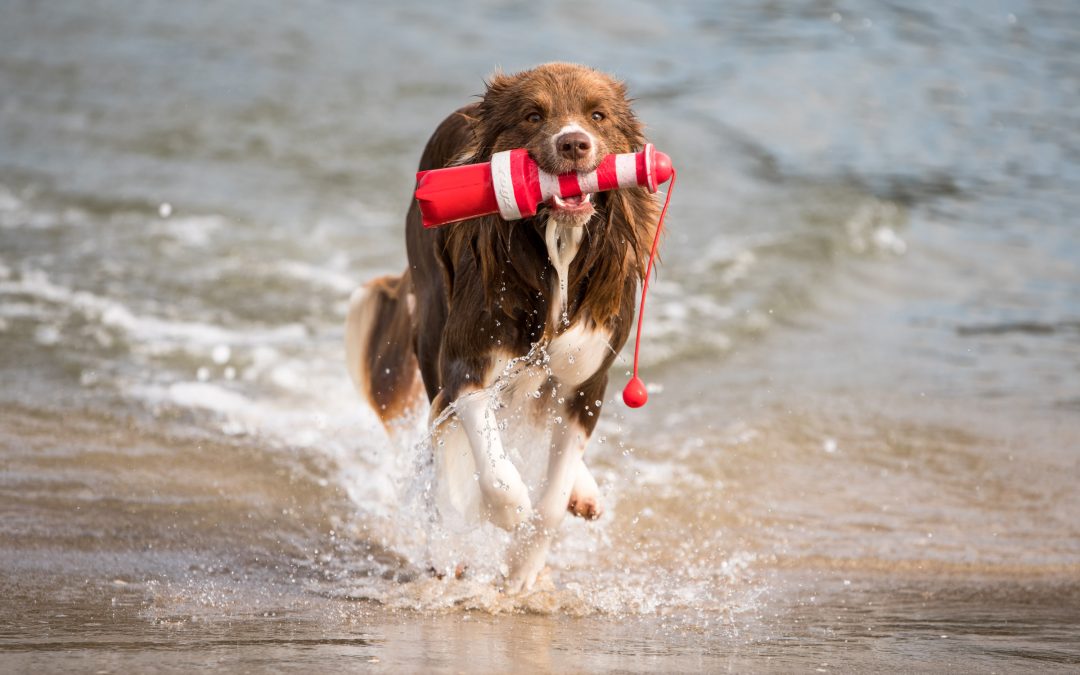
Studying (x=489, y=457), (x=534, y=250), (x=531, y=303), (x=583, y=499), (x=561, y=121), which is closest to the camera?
(x=561, y=121)

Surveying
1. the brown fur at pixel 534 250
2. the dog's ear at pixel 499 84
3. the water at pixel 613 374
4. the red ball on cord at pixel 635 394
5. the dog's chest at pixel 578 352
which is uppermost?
the dog's ear at pixel 499 84

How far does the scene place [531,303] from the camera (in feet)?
13.5

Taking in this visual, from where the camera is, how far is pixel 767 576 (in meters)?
4.98

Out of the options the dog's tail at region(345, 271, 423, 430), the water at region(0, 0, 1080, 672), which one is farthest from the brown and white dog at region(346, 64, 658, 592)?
the dog's tail at region(345, 271, 423, 430)

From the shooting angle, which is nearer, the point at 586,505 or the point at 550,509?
the point at 550,509

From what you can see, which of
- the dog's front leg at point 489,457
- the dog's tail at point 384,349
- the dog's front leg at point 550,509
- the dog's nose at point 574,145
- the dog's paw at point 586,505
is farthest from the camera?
the dog's tail at point 384,349

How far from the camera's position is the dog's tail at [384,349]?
568 cm

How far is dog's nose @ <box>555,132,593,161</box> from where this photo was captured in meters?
3.73

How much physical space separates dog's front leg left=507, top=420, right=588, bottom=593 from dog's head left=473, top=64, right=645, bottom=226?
936 millimetres

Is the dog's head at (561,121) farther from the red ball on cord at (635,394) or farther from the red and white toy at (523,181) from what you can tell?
the red ball on cord at (635,394)

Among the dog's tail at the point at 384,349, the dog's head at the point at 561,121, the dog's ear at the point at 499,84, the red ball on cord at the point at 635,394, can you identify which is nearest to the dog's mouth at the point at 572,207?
the dog's head at the point at 561,121

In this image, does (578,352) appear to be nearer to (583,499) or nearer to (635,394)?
(635,394)

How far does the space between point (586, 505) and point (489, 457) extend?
64 centimetres

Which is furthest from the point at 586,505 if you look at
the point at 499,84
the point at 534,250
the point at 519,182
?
the point at 499,84
